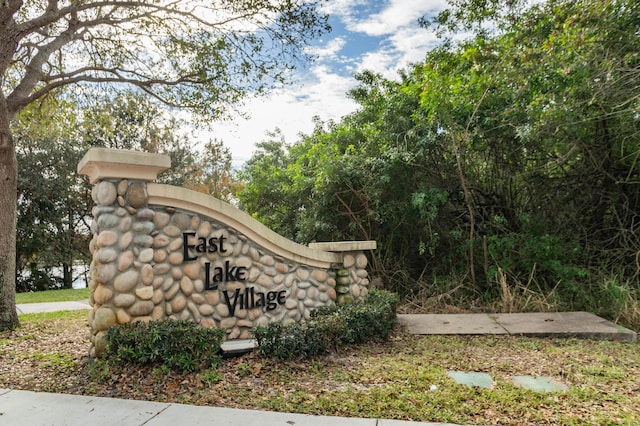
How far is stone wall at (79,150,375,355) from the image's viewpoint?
4270mm

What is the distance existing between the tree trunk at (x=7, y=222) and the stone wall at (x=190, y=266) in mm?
→ 2964

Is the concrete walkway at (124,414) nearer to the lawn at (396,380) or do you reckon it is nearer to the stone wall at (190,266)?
the lawn at (396,380)

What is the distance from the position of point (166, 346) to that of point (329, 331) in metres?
1.72

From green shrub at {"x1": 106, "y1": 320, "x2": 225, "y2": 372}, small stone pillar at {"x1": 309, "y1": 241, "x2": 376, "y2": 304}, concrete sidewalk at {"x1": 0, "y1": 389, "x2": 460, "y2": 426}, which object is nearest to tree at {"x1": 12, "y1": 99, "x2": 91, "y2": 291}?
small stone pillar at {"x1": 309, "y1": 241, "x2": 376, "y2": 304}

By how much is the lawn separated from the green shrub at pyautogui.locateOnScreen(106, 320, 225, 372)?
0.10 m

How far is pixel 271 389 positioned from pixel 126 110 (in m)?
8.37

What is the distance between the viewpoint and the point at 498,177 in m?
8.30

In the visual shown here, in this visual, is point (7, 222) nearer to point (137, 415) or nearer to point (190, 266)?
point (190, 266)

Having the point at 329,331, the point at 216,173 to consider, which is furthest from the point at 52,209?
the point at 329,331

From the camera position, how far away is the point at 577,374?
3951 millimetres

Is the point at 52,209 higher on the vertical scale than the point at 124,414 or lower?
higher

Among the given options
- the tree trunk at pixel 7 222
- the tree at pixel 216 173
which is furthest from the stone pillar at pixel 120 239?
the tree at pixel 216 173

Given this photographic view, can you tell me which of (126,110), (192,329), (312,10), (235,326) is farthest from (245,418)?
(126,110)

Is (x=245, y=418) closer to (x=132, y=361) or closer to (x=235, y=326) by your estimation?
(x=132, y=361)
